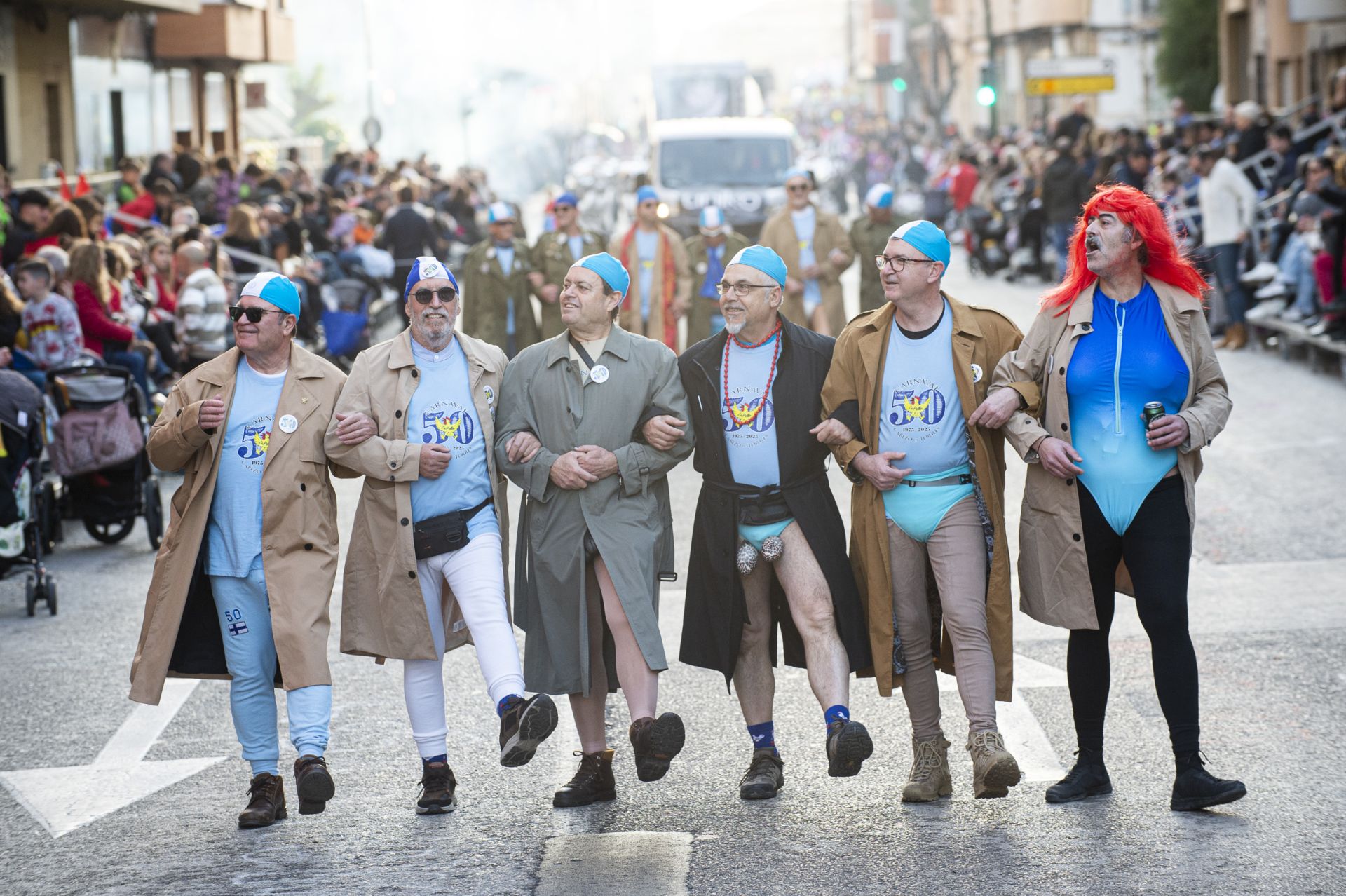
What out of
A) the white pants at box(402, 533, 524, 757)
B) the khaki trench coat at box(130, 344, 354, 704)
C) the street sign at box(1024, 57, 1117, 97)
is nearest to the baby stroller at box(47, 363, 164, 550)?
the khaki trench coat at box(130, 344, 354, 704)

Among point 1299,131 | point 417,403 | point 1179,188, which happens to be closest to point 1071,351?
point 417,403

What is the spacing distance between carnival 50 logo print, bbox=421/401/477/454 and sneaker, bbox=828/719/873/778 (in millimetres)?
1551

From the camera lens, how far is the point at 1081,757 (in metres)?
5.94

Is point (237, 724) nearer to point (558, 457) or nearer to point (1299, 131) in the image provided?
point (558, 457)

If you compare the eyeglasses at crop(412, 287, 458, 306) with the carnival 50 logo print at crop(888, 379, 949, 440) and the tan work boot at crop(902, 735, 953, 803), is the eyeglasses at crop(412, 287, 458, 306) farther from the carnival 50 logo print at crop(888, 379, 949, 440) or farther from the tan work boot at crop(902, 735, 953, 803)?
the tan work boot at crop(902, 735, 953, 803)

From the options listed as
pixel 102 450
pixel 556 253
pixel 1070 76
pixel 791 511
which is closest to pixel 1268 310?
pixel 556 253

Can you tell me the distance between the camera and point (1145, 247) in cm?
585

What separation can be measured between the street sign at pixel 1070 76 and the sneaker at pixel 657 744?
1154 inches

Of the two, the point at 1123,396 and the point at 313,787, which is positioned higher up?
the point at 1123,396

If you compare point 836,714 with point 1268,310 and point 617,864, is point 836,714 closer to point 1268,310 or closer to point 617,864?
point 617,864

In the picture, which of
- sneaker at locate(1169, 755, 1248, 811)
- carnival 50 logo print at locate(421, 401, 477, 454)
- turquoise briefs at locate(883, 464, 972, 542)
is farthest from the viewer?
carnival 50 logo print at locate(421, 401, 477, 454)

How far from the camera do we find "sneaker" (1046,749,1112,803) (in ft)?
19.2

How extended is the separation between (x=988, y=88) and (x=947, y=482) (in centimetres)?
3379

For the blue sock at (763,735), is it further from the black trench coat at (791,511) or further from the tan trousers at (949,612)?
the tan trousers at (949,612)
